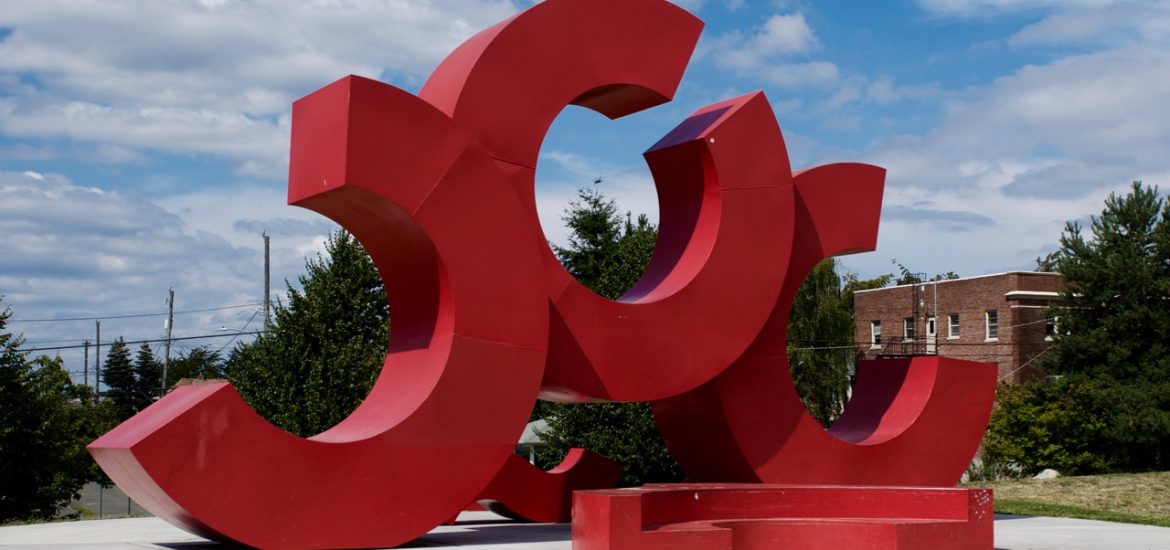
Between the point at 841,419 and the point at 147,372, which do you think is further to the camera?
the point at 147,372

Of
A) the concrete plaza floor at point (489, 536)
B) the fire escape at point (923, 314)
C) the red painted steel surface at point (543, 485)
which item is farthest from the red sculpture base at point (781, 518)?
the fire escape at point (923, 314)

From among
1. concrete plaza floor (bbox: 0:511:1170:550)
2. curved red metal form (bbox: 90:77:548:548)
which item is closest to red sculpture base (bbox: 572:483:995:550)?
concrete plaza floor (bbox: 0:511:1170:550)

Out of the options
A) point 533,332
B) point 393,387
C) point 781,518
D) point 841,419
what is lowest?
point 781,518

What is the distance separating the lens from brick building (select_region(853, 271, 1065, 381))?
39781 mm

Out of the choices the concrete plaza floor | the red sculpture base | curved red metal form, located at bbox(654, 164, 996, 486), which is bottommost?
the concrete plaza floor

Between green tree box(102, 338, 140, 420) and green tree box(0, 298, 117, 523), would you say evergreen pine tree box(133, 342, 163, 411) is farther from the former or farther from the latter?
green tree box(0, 298, 117, 523)

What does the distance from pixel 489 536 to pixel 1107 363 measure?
25.0 metres

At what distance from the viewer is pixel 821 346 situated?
3841 centimetres

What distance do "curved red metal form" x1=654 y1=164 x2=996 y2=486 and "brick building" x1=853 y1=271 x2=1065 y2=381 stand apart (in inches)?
861

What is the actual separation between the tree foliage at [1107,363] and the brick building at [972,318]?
2.20 meters

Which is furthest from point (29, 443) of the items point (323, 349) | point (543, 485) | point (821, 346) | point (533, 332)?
point (821, 346)

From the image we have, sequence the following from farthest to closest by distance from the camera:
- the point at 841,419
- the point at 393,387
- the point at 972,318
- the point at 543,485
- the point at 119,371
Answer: the point at 119,371 < the point at 972,318 < the point at 841,419 < the point at 543,485 < the point at 393,387

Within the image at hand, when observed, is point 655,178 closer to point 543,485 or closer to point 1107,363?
point 543,485

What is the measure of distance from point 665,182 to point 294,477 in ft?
19.4
